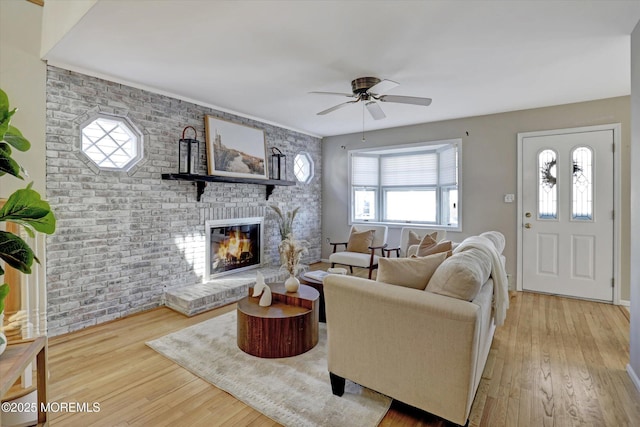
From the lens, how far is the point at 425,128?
511cm

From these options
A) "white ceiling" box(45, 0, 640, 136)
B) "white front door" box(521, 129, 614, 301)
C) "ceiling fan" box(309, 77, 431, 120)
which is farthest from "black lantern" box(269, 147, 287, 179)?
"white front door" box(521, 129, 614, 301)

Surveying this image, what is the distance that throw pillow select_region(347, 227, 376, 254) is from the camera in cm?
492

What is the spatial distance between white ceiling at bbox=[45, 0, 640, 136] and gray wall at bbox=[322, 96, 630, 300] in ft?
0.81

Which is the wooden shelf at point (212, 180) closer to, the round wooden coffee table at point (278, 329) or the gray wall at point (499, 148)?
the round wooden coffee table at point (278, 329)

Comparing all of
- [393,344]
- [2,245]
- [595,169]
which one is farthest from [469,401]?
[595,169]

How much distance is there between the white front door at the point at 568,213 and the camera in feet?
12.5

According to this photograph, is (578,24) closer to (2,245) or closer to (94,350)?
(2,245)

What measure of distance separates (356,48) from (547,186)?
10.9ft

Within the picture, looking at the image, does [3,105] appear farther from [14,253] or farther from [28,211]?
[14,253]

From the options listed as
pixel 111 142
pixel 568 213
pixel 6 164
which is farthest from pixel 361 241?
pixel 6 164

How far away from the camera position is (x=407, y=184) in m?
5.64

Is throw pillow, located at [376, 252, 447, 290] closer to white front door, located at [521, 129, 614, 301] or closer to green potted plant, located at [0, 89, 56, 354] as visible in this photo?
green potted plant, located at [0, 89, 56, 354]

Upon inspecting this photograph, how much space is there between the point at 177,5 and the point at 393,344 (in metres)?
2.48

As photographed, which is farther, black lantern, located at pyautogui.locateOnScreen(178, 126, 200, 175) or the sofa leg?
black lantern, located at pyautogui.locateOnScreen(178, 126, 200, 175)
